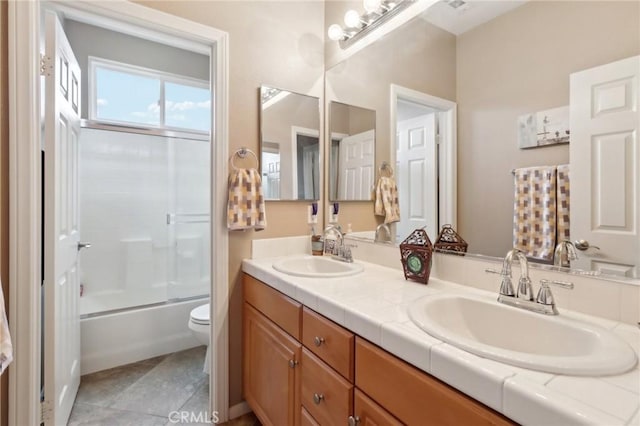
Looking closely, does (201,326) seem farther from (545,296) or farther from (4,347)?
(545,296)

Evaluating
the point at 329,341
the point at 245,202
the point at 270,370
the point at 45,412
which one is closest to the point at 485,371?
the point at 329,341

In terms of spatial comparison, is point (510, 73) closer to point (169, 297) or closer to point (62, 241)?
point (62, 241)

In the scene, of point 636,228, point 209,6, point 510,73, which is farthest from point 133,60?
point 636,228

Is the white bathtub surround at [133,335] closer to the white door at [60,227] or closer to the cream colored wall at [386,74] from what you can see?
the white door at [60,227]

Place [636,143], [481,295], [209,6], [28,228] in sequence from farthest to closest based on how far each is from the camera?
[209,6]
[28,228]
[481,295]
[636,143]

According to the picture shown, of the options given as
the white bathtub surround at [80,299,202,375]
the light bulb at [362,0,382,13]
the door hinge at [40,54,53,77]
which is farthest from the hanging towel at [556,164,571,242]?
the white bathtub surround at [80,299,202,375]

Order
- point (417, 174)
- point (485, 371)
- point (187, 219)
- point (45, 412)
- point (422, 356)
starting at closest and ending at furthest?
point (485, 371) → point (422, 356) → point (45, 412) → point (417, 174) → point (187, 219)

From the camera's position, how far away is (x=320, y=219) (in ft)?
6.58

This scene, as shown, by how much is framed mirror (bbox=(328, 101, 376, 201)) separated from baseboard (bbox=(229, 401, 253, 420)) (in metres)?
1.28

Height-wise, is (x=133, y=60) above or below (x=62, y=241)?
above

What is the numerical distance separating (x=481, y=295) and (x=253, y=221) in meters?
1.10

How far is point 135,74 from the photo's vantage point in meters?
2.68

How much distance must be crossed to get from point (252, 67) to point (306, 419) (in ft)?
5.58

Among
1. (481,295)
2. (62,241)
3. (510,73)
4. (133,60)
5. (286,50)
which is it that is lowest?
(481,295)
